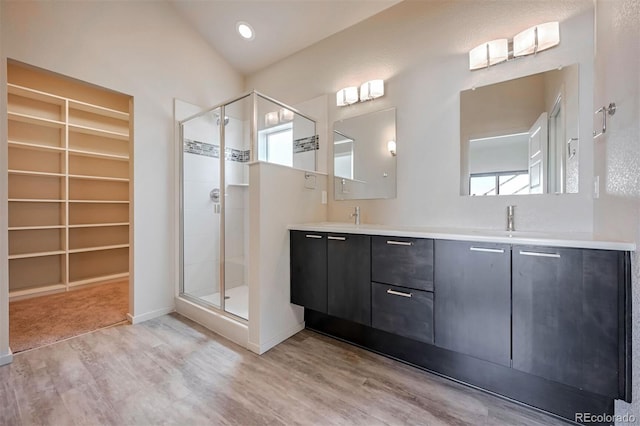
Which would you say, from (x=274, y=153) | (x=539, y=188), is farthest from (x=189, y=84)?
(x=539, y=188)

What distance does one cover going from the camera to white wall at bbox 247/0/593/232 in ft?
5.49

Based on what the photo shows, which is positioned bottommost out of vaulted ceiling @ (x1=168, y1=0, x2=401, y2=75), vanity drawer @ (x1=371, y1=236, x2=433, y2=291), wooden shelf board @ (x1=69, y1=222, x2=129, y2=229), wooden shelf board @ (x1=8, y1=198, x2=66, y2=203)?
vanity drawer @ (x1=371, y1=236, x2=433, y2=291)

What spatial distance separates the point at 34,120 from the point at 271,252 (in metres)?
3.40

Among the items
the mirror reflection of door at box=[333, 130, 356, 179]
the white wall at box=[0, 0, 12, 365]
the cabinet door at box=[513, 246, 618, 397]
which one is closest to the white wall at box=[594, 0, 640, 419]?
the cabinet door at box=[513, 246, 618, 397]

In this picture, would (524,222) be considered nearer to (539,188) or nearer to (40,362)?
(539,188)

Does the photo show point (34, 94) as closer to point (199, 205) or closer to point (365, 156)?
point (199, 205)

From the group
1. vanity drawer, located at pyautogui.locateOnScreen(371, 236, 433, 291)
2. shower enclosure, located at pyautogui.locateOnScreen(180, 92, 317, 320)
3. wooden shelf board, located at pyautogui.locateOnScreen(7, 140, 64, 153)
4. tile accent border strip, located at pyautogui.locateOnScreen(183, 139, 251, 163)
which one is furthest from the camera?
wooden shelf board, located at pyautogui.locateOnScreen(7, 140, 64, 153)

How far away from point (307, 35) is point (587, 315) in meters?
3.10

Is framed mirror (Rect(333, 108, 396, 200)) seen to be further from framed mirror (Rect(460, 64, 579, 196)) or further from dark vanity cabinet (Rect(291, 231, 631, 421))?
dark vanity cabinet (Rect(291, 231, 631, 421))

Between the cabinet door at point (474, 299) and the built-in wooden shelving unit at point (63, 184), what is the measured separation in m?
3.96

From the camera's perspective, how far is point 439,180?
214 cm

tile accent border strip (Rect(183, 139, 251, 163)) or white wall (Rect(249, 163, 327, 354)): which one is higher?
tile accent border strip (Rect(183, 139, 251, 163))

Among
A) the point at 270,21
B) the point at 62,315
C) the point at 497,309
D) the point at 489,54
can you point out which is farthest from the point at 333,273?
the point at 62,315

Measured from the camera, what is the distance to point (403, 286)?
175 centimetres
